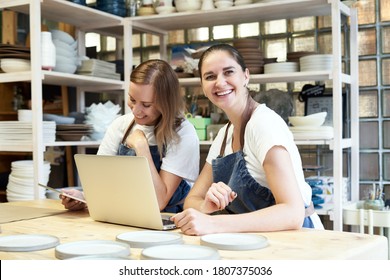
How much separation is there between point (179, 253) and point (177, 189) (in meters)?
1.21

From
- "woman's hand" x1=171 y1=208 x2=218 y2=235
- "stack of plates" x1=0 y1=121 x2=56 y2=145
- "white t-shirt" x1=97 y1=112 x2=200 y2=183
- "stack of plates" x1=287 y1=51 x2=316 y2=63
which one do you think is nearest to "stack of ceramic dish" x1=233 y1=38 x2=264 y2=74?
"stack of plates" x1=287 y1=51 x2=316 y2=63

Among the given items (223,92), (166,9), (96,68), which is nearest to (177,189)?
(223,92)

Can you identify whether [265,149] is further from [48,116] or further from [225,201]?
[48,116]

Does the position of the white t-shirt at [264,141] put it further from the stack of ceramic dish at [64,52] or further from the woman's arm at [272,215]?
the stack of ceramic dish at [64,52]

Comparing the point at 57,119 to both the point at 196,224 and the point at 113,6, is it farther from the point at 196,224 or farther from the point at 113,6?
the point at 196,224

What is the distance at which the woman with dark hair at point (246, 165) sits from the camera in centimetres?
142

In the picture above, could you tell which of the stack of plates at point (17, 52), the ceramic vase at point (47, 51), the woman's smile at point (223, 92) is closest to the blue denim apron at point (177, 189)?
the woman's smile at point (223, 92)

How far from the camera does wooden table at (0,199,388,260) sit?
3.74 ft

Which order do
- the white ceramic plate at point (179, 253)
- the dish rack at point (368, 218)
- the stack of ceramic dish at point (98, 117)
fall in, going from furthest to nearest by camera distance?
the stack of ceramic dish at point (98, 117)
the dish rack at point (368, 218)
the white ceramic plate at point (179, 253)

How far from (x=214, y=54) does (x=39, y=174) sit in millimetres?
Answer: 1552

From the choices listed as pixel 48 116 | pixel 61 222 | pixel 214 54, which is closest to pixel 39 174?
pixel 48 116

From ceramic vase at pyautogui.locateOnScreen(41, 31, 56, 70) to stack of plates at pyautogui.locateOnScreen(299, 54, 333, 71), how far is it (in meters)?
1.48

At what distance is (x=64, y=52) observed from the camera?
3.19m

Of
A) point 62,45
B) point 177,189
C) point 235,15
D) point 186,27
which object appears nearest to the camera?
point 177,189
